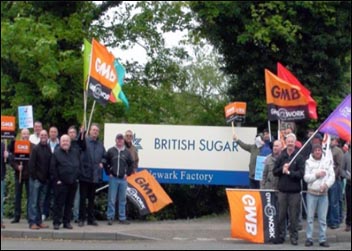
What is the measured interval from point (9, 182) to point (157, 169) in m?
3.59

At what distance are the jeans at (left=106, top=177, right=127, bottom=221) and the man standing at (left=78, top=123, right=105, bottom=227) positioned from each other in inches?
17.0

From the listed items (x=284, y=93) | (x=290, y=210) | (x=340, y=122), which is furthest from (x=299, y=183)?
(x=284, y=93)

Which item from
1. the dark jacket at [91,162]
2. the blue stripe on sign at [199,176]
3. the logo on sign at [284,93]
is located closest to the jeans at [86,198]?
the dark jacket at [91,162]

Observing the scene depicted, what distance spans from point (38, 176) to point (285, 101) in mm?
5887

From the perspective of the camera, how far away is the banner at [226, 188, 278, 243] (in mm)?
16531

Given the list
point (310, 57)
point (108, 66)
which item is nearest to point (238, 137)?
point (108, 66)

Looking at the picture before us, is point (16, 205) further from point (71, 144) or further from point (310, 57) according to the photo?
point (310, 57)

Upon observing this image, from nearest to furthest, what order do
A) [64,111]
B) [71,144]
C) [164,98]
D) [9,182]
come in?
[71,144] → [9,182] → [64,111] → [164,98]

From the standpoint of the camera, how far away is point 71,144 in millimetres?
17812

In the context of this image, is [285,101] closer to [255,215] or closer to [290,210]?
[290,210]

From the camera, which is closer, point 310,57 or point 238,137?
point 238,137

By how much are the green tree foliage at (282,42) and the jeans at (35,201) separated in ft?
29.0

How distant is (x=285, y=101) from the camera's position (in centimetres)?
1967

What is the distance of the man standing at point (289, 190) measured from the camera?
16469 mm
